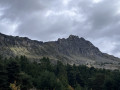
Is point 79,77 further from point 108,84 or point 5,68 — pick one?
point 5,68

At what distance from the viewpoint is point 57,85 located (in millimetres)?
56281

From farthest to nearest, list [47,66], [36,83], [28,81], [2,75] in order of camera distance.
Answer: [47,66] → [36,83] → [28,81] → [2,75]

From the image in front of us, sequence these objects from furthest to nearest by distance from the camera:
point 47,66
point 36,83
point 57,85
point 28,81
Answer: point 47,66 → point 36,83 → point 57,85 → point 28,81

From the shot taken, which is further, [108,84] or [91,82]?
[91,82]

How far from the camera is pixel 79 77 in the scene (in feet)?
315

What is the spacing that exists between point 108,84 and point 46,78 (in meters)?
25.7

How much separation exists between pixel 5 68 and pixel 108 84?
38.9m

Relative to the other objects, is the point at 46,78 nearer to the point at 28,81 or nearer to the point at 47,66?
the point at 28,81

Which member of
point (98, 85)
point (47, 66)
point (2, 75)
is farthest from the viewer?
point (47, 66)

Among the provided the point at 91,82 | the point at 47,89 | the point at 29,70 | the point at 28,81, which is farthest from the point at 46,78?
the point at 91,82

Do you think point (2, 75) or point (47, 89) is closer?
point (2, 75)

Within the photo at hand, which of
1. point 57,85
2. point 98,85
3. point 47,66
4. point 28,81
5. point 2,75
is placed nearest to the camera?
point 2,75

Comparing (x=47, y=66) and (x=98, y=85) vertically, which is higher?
(x=47, y=66)

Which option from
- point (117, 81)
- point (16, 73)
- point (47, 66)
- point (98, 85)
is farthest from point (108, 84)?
point (16, 73)
